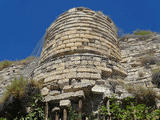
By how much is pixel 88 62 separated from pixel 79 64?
280 mm

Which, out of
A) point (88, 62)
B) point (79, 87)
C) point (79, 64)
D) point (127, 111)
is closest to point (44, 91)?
point (79, 87)

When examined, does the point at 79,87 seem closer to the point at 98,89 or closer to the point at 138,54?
the point at 98,89

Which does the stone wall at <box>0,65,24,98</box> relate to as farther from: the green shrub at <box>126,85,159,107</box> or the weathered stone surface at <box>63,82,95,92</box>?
the green shrub at <box>126,85,159,107</box>

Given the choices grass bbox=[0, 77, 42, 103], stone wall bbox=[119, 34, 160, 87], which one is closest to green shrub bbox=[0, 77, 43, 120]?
grass bbox=[0, 77, 42, 103]

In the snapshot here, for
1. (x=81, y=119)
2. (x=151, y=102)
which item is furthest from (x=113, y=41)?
(x=81, y=119)

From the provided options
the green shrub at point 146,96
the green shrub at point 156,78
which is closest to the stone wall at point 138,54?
the green shrub at point 156,78

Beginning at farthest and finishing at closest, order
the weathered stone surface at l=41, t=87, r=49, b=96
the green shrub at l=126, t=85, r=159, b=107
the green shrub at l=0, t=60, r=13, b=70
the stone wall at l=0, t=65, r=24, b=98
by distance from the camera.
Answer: the green shrub at l=0, t=60, r=13, b=70 → the stone wall at l=0, t=65, r=24, b=98 → the weathered stone surface at l=41, t=87, r=49, b=96 → the green shrub at l=126, t=85, r=159, b=107

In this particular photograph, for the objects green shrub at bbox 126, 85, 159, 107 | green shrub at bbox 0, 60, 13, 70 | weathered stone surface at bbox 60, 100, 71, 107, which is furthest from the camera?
green shrub at bbox 0, 60, 13, 70

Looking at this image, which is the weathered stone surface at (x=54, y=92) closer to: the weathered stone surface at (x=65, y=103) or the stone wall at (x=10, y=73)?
the weathered stone surface at (x=65, y=103)

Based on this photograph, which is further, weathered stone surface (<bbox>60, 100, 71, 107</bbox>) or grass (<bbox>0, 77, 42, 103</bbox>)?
grass (<bbox>0, 77, 42, 103</bbox>)

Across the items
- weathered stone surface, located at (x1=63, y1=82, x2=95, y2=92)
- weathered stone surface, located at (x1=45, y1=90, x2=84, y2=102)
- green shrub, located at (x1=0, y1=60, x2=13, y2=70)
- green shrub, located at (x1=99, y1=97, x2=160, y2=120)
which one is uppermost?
green shrub, located at (x1=0, y1=60, x2=13, y2=70)

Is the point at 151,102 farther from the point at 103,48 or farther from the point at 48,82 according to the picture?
the point at 48,82

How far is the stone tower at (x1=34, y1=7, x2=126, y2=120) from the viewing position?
552cm

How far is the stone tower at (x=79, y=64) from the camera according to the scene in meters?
5.52
